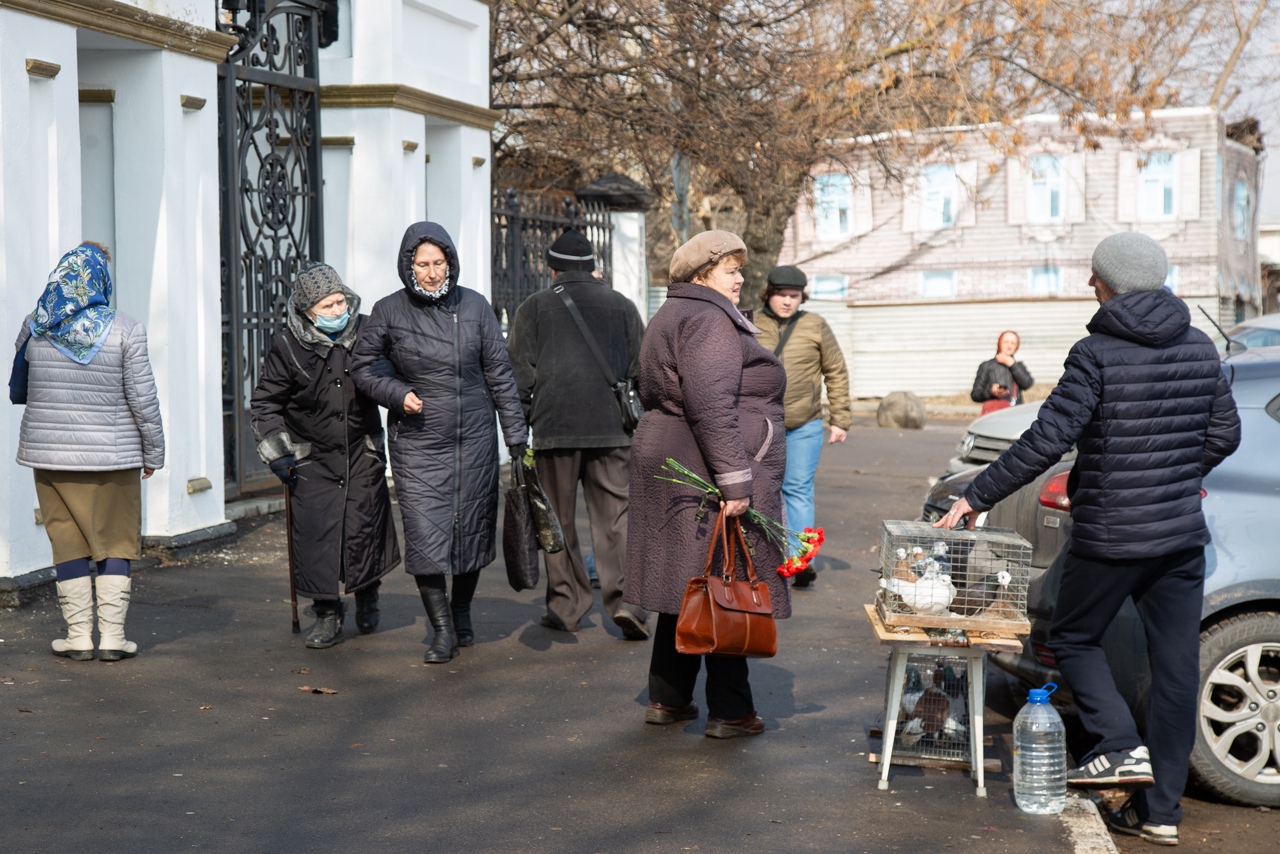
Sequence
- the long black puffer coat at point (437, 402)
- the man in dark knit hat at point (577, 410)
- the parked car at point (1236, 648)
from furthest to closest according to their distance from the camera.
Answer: the man in dark knit hat at point (577, 410) < the long black puffer coat at point (437, 402) < the parked car at point (1236, 648)

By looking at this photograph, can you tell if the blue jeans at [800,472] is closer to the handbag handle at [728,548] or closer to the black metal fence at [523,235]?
the handbag handle at [728,548]

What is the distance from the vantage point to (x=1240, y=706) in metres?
5.09

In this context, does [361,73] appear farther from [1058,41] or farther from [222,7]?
[1058,41]

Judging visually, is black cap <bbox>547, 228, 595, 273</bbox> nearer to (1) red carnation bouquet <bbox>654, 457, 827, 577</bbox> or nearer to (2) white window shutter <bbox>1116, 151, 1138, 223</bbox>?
(1) red carnation bouquet <bbox>654, 457, 827, 577</bbox>

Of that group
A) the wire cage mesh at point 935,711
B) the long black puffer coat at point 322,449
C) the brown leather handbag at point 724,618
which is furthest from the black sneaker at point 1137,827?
the long black puffer coat at point 322,449

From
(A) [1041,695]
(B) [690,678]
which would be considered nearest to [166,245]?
(B) [690,678]

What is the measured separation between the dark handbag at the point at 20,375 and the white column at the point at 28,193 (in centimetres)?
85

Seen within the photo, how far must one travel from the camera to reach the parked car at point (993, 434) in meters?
9.07

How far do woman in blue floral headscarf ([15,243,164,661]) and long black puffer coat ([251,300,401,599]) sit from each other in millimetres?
589

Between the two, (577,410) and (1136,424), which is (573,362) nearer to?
(577,410)

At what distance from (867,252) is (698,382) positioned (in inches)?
1274

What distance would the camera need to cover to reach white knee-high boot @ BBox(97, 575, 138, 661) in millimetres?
6602

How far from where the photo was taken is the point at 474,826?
4590mm

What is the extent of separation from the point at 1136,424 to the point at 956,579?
0.78 m
